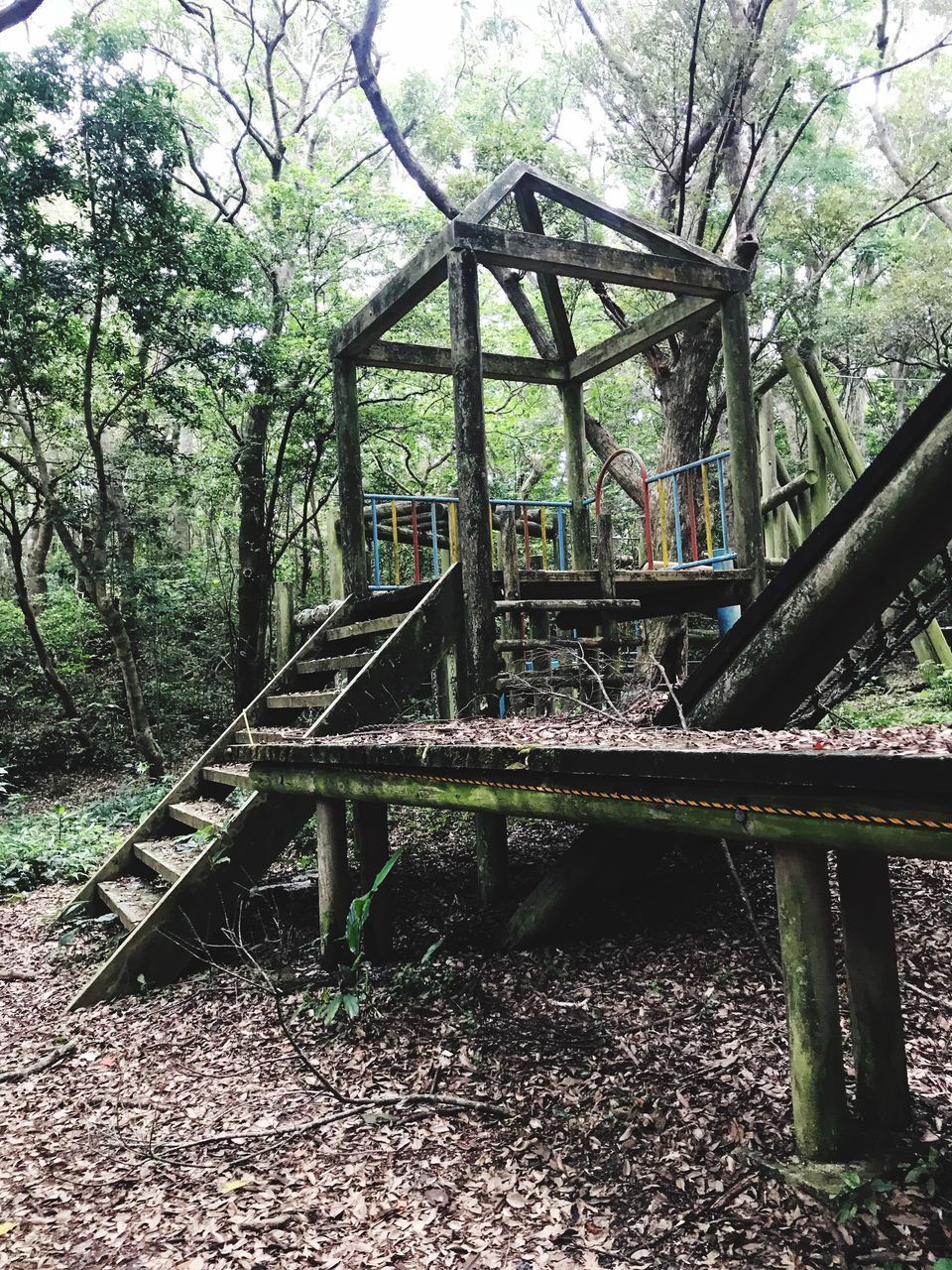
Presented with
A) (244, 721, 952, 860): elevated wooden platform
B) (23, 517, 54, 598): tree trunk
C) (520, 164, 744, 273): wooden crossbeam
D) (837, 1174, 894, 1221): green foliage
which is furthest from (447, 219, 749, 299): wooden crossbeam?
(23, 517, 54, 598): tree trunk

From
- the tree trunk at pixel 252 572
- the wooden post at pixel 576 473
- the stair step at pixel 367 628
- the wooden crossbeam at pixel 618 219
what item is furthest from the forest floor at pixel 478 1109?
the tree trunk at pixel 252 572

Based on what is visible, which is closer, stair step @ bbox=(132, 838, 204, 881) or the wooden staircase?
the wooden staircase

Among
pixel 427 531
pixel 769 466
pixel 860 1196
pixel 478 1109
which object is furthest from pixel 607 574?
pixel 769 466

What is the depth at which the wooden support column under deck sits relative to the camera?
5.15 meters

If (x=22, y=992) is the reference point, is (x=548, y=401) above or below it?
above

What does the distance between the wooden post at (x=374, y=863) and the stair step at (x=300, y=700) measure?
0.92m

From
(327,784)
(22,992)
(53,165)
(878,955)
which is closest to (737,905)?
(878,955)

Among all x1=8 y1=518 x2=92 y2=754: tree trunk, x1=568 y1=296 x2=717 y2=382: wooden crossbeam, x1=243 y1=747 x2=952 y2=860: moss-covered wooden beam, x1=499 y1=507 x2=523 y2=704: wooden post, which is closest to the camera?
x1=243 y1=747 x2=952 y2=860: moss-covered wooden beam

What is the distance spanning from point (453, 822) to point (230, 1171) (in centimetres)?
453

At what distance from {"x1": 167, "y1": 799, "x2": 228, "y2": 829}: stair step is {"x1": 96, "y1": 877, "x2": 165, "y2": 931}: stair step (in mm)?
495

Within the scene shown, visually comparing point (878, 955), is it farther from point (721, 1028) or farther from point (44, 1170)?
point (44, 1170)

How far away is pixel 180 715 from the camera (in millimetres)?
14438

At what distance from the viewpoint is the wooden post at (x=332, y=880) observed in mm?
4766

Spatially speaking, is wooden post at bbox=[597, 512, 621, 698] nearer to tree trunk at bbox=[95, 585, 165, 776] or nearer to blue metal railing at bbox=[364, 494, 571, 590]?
blue metal railing at bbox=[364, 494, 571, 590]
